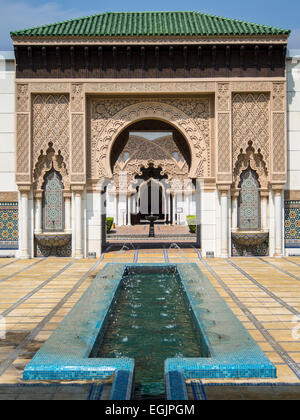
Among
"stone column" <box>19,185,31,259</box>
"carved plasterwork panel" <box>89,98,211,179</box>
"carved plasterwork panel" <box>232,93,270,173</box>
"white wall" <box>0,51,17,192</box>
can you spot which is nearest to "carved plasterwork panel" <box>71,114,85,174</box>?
"carved plasterwork panel" <box>89,98,211,179</box>

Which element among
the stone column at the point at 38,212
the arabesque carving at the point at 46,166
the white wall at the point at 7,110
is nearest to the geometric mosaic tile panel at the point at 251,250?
the arabesque carving at the point at 46,166

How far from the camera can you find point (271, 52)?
266 inches

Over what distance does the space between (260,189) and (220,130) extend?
1.10 meters

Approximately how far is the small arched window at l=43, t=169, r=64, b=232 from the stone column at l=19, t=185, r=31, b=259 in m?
0.29

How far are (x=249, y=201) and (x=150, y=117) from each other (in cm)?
200

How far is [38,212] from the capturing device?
7.00 metres

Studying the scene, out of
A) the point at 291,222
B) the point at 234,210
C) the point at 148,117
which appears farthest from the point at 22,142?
the point at 291,222

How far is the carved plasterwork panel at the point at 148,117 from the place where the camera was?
696 centimetres

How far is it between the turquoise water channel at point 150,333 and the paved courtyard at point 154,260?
38 centimetres

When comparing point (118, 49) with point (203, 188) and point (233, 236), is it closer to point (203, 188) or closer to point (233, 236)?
point (203, 188)

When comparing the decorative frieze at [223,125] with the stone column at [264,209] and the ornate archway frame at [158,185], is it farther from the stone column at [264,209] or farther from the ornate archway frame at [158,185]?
the ornate archway frame at [158,185]

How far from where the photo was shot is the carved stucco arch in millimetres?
6961

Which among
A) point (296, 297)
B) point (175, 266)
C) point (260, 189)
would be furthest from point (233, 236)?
point (296, 297)

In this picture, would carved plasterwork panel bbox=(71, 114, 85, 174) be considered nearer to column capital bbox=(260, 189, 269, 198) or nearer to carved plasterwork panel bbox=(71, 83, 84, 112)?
carved plasterwork panel bbox=(71, 83, 84, 112)
